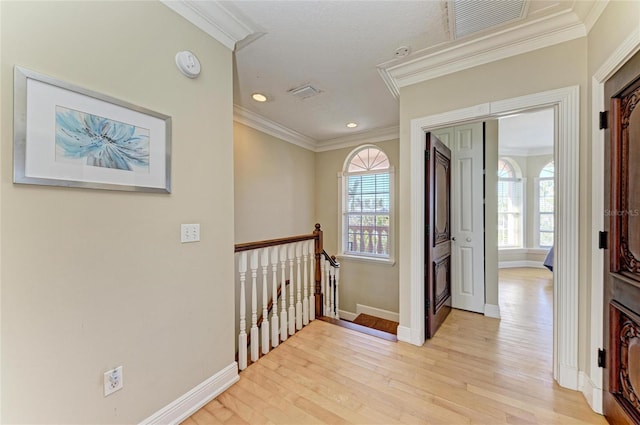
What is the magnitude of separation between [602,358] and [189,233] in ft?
8.43

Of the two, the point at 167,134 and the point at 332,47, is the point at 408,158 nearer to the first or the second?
the point at 332,47

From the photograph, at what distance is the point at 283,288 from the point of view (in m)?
2.55

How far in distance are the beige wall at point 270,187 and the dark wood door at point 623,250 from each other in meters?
3.31

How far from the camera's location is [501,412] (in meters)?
1.58

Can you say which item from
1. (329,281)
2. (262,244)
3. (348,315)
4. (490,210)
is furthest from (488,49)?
(348,315)

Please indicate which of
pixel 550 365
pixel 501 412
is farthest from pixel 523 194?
pixel 501 412

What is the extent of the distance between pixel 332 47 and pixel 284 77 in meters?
0.65

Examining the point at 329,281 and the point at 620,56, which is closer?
the point at 620,56

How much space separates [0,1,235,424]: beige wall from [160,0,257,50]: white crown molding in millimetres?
50

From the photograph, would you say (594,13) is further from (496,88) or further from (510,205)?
(510,205)

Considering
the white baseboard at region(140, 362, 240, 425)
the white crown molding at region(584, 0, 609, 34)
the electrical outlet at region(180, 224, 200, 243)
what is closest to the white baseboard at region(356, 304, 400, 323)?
the white baseboard at region(140, 362, 240, 425)

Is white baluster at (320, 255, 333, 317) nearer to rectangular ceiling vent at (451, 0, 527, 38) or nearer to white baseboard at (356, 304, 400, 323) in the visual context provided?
white baseboard at (356, 304, 400, 323)

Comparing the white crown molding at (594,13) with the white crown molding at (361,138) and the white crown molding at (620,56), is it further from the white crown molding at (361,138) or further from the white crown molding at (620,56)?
the white crown molding at (361,138)

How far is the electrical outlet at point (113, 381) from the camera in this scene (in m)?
1.28
